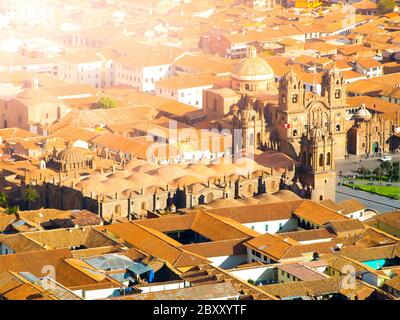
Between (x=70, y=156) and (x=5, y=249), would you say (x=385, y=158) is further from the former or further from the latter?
(x=5, y=249)

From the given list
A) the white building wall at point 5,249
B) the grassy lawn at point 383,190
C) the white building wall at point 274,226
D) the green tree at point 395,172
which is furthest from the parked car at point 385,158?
the white building wall at point 5,249

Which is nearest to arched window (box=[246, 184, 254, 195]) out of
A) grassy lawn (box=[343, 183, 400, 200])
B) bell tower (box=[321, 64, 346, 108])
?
grassy lawn (box=[343, 183, 400, 200])

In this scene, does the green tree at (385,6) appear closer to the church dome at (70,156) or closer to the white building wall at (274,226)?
the church dome at (70,156)

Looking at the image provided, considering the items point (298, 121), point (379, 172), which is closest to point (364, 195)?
point (379, 172)

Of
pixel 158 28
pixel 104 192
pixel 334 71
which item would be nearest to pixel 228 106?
pixel 334 71

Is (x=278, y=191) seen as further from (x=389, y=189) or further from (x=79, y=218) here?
(x=79, y=218)

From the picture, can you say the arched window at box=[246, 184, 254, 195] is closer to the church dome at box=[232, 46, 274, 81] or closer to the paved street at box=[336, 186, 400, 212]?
the paved street at box=[336, 186, 400, 212]
